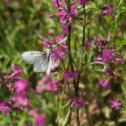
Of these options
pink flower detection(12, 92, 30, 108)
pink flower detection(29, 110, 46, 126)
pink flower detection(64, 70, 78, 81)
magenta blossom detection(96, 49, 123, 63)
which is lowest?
pink flower detection(29, 110, 46, 126)

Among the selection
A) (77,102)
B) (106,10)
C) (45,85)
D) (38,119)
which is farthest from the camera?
(45,85)

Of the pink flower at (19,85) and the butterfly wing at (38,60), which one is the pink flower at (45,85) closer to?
the pink flower at (19,85)

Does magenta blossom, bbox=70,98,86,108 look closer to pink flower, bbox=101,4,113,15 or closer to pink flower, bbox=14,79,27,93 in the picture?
pink flower, bbox=14,79,27,93

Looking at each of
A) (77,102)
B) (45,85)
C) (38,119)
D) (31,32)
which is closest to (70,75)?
(77,102)

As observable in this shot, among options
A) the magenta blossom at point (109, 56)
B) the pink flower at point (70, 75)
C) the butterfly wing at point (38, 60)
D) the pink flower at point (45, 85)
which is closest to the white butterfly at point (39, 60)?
the butterfly wing at point (38, 60)

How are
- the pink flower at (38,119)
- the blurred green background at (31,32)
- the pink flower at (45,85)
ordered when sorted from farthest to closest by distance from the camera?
the pink flower at (45,85)
the pink flower at (38,119)
the blurred green background at (31,32)

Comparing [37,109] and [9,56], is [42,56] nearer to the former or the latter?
[37,109]

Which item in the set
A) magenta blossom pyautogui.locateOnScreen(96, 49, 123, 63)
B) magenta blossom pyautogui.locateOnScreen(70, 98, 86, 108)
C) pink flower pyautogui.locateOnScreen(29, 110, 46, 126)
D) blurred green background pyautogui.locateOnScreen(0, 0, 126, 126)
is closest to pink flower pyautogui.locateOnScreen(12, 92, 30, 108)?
blurred green background pyautogui.locateOnScreen(0, 0, 126, 126)

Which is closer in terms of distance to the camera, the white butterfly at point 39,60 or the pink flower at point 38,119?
the white butterfly at point 39,60

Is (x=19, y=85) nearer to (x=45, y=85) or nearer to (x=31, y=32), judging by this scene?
(x=45, y=85)
